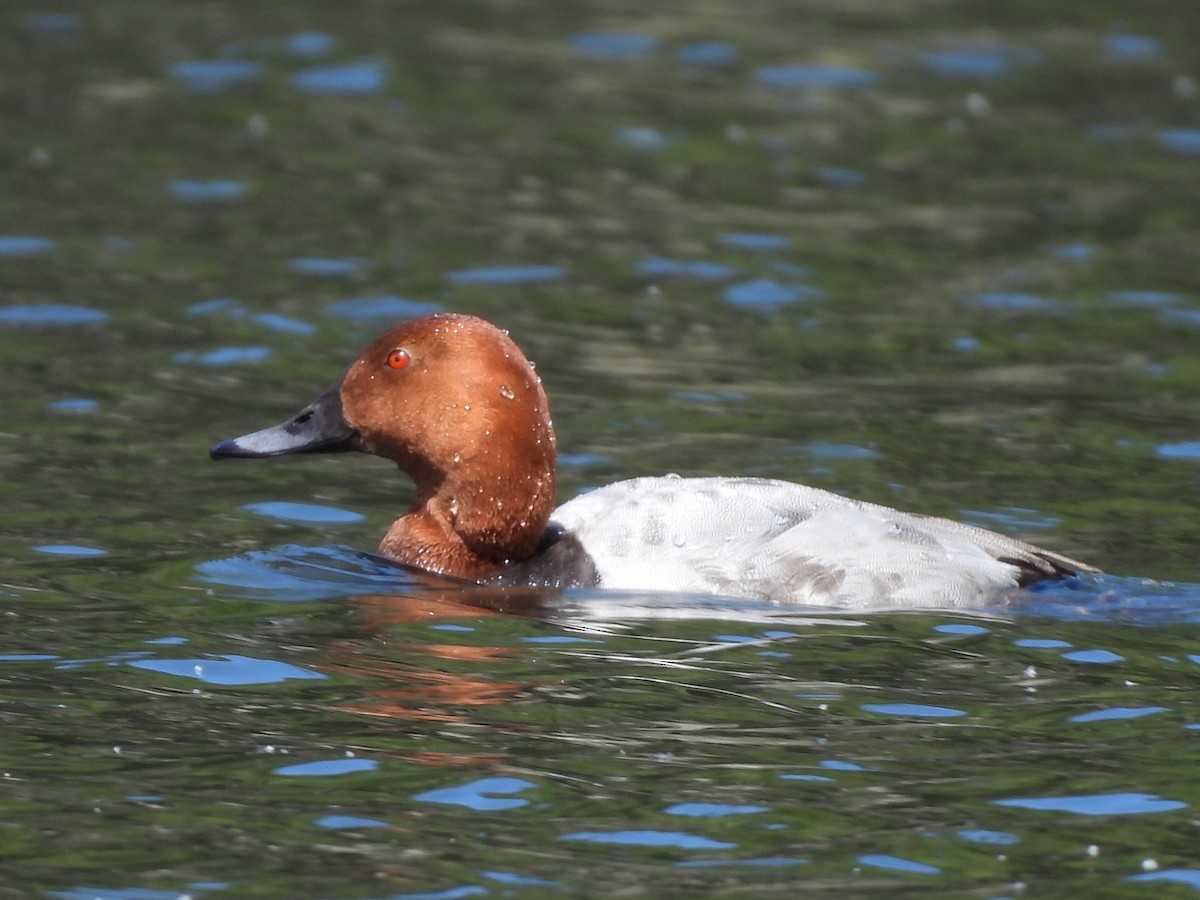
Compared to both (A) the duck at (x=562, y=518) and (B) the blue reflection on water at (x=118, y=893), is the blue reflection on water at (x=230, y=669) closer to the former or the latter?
(A) the duck at (x=562, y=518)

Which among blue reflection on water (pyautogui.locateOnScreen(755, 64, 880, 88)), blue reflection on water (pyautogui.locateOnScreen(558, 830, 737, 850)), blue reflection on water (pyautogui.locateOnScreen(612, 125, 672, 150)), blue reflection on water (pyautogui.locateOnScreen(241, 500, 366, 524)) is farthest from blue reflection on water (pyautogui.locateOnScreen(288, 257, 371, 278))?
blue reflection on water (pyautogui.locateOnScreen(558, 830, 737, 850))

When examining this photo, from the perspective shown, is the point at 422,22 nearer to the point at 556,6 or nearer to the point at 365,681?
the point at 556,6

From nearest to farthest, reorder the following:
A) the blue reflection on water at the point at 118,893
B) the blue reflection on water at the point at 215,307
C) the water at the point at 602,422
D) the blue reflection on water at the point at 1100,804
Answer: the blue reflection on water at the point at 118,893 < the water at the point at 602,422 < the blue reflection on water at the point at 1100,804 < the blue reflection on water at the point at 215,307

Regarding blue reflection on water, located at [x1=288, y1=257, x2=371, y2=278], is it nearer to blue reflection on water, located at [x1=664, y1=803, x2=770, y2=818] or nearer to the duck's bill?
the duck's bill

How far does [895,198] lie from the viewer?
14.0 m

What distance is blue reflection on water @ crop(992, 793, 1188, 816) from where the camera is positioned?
534 cm

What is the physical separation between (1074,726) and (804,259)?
7022 mm

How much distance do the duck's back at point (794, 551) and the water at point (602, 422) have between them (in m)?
0.11

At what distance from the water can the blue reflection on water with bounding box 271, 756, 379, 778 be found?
2cm

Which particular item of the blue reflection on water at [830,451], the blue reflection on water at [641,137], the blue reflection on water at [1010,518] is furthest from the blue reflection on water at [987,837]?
the blue reflection on water at [641,137]

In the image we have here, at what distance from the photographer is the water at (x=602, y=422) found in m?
5.23

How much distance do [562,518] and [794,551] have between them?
2.95 ft

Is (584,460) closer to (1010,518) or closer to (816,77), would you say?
(1010,518)

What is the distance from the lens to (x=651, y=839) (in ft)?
16.7
